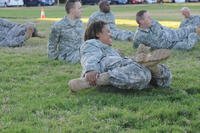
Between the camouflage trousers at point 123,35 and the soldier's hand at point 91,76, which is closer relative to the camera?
the soldier's hand at point 91,76

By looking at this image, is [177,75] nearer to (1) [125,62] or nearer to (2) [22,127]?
(1) [125,62]

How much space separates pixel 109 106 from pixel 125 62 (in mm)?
823

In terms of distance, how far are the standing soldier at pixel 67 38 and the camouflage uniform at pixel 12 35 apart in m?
3.21

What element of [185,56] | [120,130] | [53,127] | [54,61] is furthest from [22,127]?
[185,56]

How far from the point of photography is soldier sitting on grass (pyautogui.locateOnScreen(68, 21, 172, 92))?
24.8 ft

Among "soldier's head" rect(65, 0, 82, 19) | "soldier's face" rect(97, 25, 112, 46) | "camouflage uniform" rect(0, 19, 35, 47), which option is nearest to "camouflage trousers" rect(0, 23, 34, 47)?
"camouflage uniform" rect(0, 19, 35, 47)

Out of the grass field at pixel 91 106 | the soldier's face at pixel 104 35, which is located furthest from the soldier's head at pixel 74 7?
the soldier's face at pixel 104 35

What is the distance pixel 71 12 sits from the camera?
11578 mm

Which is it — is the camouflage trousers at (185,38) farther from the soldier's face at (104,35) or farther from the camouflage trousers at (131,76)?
the camouflage trousers at (131,76)

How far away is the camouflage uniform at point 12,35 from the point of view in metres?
15.0

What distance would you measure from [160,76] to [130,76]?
65 centimetres

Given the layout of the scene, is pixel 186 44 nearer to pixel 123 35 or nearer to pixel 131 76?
pixel 123 35

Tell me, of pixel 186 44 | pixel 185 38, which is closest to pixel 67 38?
pixel 186 44

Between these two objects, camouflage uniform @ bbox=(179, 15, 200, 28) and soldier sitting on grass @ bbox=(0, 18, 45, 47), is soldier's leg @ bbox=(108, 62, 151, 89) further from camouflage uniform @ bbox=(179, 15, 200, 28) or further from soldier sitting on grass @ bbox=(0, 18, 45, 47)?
soldier sitting on grass @ bbox=(0, 18, 45, 47)
